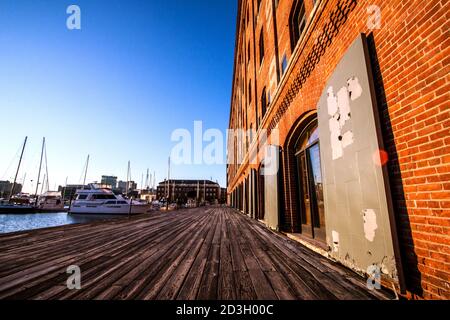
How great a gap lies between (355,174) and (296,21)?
20.3 ft

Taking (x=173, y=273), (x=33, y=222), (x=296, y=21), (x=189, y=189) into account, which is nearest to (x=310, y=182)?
(x=173, y=273)

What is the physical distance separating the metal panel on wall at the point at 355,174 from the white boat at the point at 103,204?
2460 cm

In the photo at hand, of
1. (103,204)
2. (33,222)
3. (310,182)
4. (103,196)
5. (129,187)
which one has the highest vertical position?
(129,187)

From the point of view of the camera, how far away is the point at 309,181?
5.32 meters

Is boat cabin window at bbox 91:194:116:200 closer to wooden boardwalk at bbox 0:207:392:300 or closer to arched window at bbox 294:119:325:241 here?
wooden boardwalk at bbox 0:207:392:300

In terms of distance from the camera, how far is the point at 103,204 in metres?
24.8

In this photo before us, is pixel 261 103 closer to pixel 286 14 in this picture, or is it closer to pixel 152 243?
pixel 286 14

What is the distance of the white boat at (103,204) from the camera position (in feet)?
80.5

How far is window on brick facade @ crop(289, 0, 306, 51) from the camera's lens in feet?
20.1

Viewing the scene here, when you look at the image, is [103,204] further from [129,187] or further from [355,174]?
[129,187]

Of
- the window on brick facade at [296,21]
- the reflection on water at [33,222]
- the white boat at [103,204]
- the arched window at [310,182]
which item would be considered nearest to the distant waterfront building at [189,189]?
the white boat at [103,204]

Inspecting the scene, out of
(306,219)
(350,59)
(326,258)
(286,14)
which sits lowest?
(326,258)

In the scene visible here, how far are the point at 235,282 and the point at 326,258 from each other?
6.83 feet

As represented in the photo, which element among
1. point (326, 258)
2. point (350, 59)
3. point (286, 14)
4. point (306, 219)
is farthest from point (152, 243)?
point (286, 14)
